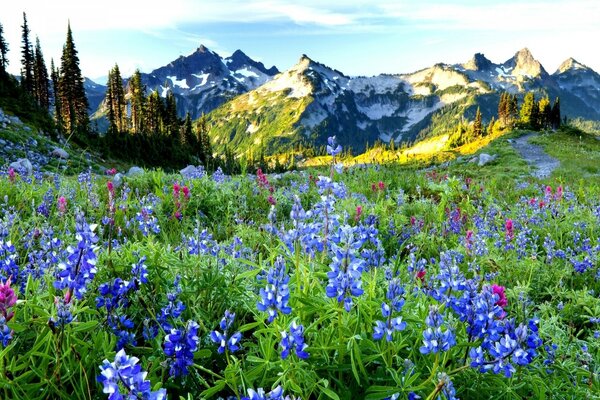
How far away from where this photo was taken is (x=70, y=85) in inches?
2356

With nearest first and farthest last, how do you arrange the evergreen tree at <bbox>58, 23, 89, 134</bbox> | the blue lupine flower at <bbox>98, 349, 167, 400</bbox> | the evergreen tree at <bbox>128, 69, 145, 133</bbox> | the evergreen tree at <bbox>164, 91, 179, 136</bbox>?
the blue lupine flower at <bbox>98, 349, 167, 400</bbox>, the evergreen tree at <bbox>58, 23, 89, 134</bbox>, the evergreen tree at <bbox>128, 69, 145, 133</bbox>, the evergreen tree at <bbox>164, 91, 179, 136</bbox>

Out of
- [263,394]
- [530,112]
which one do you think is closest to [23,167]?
[263,394]

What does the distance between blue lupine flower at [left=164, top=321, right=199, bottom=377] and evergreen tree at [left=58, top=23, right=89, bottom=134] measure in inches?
2545

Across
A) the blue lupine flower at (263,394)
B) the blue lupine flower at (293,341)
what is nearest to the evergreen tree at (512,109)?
the blue lupine flower at (293,341)

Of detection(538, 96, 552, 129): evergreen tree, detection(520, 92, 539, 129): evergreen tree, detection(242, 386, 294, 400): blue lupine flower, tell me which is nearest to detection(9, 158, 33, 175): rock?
detection(242, 386, 294, 400): blue lupine flower

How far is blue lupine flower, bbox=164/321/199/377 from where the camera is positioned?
192 cm

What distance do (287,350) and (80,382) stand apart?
1.09 metres

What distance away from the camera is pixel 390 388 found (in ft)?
6.12

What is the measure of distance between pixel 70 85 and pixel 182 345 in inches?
2702

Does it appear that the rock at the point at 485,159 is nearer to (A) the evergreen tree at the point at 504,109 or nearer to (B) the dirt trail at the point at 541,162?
(B) the dirt trail at the point at 541,162

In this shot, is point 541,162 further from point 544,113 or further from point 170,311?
point 544,113

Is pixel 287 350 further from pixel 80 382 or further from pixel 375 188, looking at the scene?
pixel 375 188

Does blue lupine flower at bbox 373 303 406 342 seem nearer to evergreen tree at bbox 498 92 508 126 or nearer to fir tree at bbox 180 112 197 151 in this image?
fir tree at bbox 180 112 197 151

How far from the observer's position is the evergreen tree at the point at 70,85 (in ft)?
193
